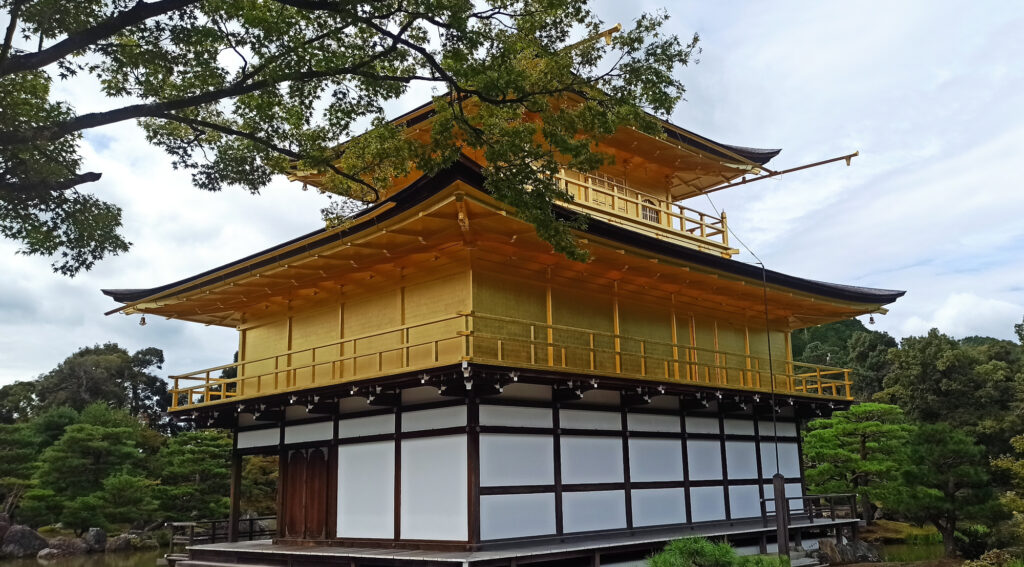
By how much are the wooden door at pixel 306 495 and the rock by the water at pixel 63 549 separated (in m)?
17.1

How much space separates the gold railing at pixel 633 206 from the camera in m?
17.9

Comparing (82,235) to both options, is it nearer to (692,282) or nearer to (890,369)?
(692,282)

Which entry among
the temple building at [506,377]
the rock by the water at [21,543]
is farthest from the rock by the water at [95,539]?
the temple building at [506,377]

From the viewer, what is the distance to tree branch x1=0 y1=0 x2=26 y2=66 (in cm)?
748

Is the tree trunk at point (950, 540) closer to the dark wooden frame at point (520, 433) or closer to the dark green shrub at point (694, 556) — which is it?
the dark wooden frame at point (520, 433)

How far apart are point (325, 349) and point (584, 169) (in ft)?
28.1

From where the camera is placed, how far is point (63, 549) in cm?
2912

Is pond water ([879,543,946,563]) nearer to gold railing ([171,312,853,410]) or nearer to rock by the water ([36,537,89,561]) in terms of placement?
gold railing ([171,312,853,410])

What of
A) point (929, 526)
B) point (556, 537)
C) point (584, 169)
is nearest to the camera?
point (584, 169)

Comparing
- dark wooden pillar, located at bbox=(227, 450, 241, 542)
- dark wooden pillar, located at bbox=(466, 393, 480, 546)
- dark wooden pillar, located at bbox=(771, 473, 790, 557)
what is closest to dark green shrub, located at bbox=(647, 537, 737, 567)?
dark wooden pillar, located at bbox=(771, 473, 790, 557)

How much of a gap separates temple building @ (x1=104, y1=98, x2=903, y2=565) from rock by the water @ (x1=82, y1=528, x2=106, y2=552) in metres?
15.5

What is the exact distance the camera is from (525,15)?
9891 millimetres

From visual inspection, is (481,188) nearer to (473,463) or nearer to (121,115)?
(473,463)

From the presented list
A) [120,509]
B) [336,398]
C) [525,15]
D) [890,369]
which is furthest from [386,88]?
[890,369]
